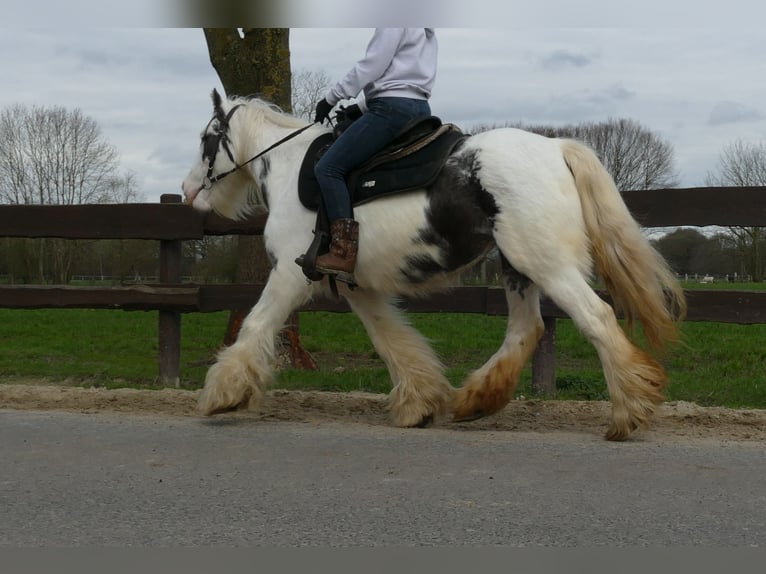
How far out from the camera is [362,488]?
3.66m

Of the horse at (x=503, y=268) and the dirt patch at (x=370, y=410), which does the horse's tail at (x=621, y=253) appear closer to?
the horse at (x=503, y=268)

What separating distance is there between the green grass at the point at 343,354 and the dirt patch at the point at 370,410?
1.88 ft

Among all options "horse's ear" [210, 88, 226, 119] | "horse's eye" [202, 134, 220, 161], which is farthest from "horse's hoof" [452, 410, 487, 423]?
"horse's ear" [210, 88, 226, 119]

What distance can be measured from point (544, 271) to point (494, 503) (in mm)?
1650

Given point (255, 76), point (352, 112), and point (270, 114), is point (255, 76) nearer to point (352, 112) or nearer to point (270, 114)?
point (270, 114)

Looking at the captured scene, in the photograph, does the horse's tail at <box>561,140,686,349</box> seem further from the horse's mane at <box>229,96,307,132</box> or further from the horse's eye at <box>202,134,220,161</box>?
the horse's eye at <box>202,134,220,161</box>

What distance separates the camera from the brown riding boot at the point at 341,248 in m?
5.02

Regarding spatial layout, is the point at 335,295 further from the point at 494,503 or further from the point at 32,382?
the point at 32,382

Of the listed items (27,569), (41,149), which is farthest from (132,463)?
(41,149)

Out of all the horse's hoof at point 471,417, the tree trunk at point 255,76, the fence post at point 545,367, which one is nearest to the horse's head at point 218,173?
the tree trunk at point 255,76

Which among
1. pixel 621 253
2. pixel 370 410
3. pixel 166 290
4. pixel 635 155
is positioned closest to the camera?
pixel 621 253

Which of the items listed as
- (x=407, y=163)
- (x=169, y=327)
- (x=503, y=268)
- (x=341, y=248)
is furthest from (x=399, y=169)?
(x=169, y=327)

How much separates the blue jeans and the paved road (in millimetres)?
1524

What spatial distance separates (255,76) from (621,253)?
16.8ft
